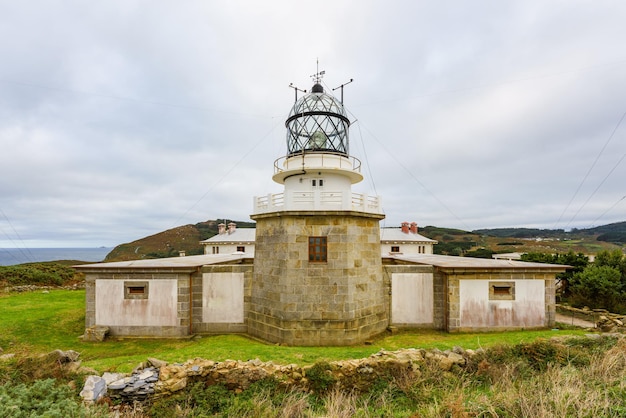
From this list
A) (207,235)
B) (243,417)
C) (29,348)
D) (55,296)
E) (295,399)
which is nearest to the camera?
(243,417)

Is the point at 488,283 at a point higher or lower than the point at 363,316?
higher

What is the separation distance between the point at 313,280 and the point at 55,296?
1932 cm

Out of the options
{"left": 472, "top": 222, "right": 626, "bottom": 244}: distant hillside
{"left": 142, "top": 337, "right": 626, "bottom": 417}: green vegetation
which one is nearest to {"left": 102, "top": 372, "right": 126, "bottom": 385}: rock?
{"left": 142, "top": 337, "right": 626, "bottom": 417}: green vegetation

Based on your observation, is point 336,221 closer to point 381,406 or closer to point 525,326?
point 381,406

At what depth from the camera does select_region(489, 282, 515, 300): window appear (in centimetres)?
1262

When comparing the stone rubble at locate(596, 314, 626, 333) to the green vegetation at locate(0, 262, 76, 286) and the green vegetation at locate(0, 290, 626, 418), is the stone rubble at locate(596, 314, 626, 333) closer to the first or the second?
the green vegetation at locate(0, 290, 626, 418)

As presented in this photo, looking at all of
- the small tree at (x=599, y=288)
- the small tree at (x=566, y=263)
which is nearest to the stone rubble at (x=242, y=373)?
the small tree at (x=599, y=288)

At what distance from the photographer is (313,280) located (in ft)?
37.7

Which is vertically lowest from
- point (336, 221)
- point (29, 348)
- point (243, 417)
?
point (29, 348)

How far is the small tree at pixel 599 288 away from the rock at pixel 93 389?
23.7 metres

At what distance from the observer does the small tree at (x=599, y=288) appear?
647 inches

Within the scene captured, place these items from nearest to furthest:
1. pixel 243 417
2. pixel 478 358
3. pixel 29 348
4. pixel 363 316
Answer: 1. pixel 243 417
2. pixel 478 358
3. pixel 29 348
4. pixel 363 316

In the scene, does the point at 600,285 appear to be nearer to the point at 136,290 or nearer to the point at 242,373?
the point at 242,373

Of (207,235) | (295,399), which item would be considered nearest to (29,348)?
(295,399)
